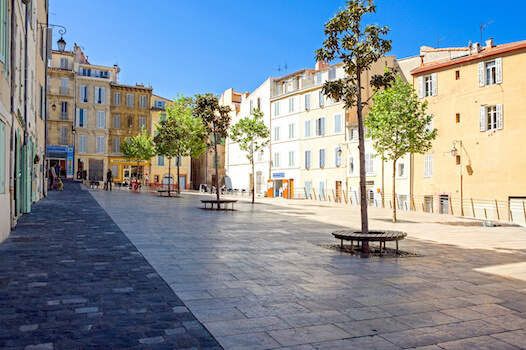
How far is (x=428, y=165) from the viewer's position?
104ft

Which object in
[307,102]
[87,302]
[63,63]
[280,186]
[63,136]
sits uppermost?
[63,63]

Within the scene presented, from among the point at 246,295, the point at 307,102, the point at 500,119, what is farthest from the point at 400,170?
the point at 246,295

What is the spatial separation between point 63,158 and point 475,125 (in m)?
45.0

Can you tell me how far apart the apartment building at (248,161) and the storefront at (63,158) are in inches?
763

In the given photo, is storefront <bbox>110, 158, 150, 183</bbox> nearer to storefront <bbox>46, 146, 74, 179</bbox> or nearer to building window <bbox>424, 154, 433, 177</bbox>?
storefront <bbox>46, 146, 74, 179</bbox>

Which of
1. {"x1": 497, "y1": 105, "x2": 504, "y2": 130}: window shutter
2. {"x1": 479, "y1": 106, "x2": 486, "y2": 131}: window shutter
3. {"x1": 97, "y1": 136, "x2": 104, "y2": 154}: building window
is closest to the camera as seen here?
{"x1": 497, "y1": 105, "x2": 504, "y2": 130}: window shutter

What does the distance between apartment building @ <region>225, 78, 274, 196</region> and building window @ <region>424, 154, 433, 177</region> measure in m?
19.8

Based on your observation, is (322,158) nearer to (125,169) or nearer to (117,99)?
(125,169)

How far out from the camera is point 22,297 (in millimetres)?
5168

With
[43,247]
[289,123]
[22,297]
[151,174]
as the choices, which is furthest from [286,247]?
[151,174]

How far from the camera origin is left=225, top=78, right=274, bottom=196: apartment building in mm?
51250

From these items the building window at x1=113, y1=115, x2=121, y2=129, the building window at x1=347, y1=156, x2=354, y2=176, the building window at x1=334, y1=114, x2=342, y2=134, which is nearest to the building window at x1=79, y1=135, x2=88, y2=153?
the building window at x1=113, y1=115, x2=121, y2=129

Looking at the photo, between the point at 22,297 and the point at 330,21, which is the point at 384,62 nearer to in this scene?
the point at 330,21

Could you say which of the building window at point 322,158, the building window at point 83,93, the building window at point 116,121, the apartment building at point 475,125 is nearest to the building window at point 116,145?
the building window at point 116,121
